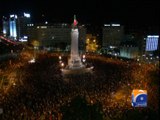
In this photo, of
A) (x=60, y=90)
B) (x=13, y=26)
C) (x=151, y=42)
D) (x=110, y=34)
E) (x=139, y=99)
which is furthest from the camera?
(x=13, y=26)

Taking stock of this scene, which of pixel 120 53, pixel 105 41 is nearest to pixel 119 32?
pixel 105 41

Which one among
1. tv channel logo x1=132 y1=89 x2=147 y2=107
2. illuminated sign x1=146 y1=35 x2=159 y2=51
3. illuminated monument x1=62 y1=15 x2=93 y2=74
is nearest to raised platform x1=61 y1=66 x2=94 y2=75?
illuminated monument x1=62 y1=15 x2=93 y2=74

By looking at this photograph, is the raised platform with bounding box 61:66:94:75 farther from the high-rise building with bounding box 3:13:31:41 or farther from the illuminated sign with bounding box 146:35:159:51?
the high-rise building with bounding box 3:13:31:41

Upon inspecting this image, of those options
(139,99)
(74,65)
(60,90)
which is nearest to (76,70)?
(74,65)

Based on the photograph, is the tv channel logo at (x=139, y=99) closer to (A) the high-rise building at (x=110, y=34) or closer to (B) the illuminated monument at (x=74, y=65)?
(B) the illuminated monument at (x=74, y=65)

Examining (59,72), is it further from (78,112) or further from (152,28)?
(152,28)

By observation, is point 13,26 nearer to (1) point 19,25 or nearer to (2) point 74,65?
(1) point 19,25
